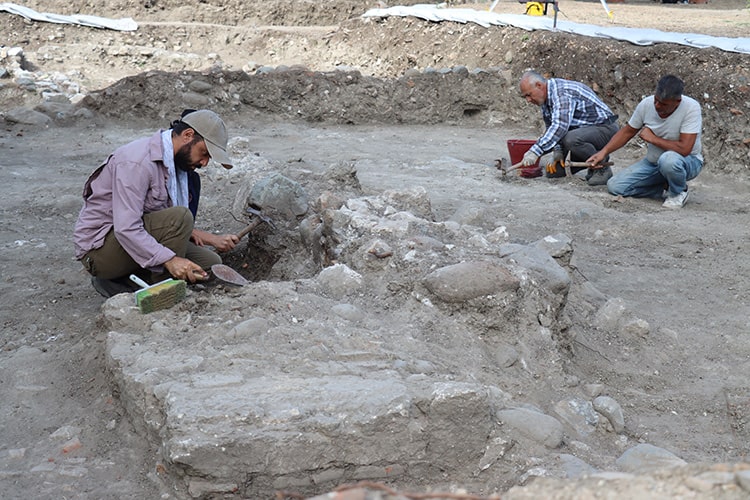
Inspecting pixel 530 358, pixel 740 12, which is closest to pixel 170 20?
pixel 740 12

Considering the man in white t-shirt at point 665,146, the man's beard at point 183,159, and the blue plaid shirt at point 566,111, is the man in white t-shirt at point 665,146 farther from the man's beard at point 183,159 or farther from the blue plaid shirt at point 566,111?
the man's beard at point 183,159

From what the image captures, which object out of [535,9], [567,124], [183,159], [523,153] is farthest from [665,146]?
[535,9]

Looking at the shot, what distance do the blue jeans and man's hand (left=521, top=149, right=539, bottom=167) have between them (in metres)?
0.68

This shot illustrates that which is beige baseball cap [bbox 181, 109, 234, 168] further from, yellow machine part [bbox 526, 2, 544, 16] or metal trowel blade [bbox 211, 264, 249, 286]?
yellow machine part [bbox 526, 2, 544, 16]

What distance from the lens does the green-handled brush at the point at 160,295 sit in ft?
11.7

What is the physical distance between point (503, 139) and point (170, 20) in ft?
27.1

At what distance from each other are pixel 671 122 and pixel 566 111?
102 centimetres

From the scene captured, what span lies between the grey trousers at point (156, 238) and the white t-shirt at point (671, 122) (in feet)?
13.3

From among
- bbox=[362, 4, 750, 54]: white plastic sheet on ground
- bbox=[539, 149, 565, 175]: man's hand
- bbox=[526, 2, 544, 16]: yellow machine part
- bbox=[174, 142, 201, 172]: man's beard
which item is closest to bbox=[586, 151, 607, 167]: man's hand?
bbox=[539, 149, 565, 175]: man's hand

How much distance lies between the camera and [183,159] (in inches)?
160

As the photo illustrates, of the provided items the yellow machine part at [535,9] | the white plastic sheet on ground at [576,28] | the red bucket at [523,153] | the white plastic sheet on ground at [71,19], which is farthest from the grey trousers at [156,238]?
the white plastic sheet on ground at [71,19]

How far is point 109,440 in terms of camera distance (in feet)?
10.5

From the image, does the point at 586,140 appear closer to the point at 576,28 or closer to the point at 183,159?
the point at 576,28

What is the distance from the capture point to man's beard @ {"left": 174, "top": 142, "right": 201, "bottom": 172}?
4.03 m
